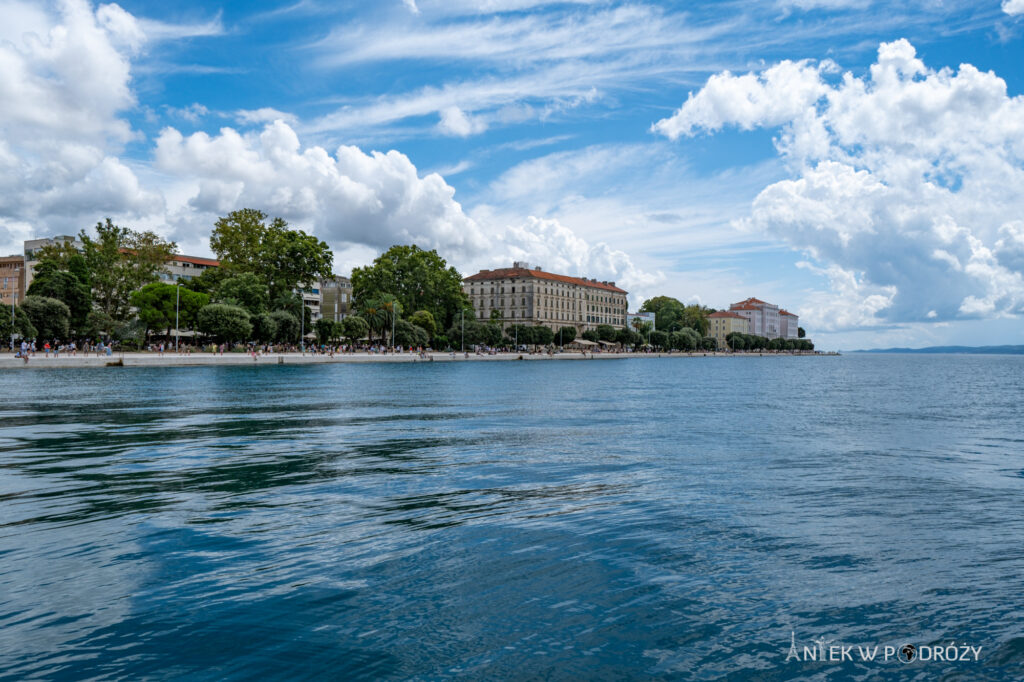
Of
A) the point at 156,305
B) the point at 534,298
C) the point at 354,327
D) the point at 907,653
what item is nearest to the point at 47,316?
the point at 156,305

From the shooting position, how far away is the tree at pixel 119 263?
262 ft

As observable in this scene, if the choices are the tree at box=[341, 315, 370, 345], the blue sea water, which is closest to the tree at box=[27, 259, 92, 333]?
the tree at box=[341, 315, 370, 345]

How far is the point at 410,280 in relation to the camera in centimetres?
11131

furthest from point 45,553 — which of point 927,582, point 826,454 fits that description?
point 826,454

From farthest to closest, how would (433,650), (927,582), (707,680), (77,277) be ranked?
(77,277) → (927,582) → (433,650) → (707,680)

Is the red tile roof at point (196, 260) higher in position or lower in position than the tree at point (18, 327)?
higher

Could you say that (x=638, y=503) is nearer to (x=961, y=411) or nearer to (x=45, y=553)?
(x=45, y=553)

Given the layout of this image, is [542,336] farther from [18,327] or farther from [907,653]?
[907,653]

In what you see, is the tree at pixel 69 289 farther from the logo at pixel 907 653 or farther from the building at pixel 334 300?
the logo at pixel 907 653

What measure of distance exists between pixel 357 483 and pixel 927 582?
9.16 meters

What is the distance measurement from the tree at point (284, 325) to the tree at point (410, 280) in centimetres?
2091

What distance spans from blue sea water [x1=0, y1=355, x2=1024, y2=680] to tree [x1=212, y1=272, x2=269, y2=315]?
6271 centimetres

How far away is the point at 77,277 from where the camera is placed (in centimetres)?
7362

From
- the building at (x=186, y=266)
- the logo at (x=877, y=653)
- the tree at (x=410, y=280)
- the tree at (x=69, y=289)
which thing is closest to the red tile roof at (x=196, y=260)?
the building at (x=186, y=266)
